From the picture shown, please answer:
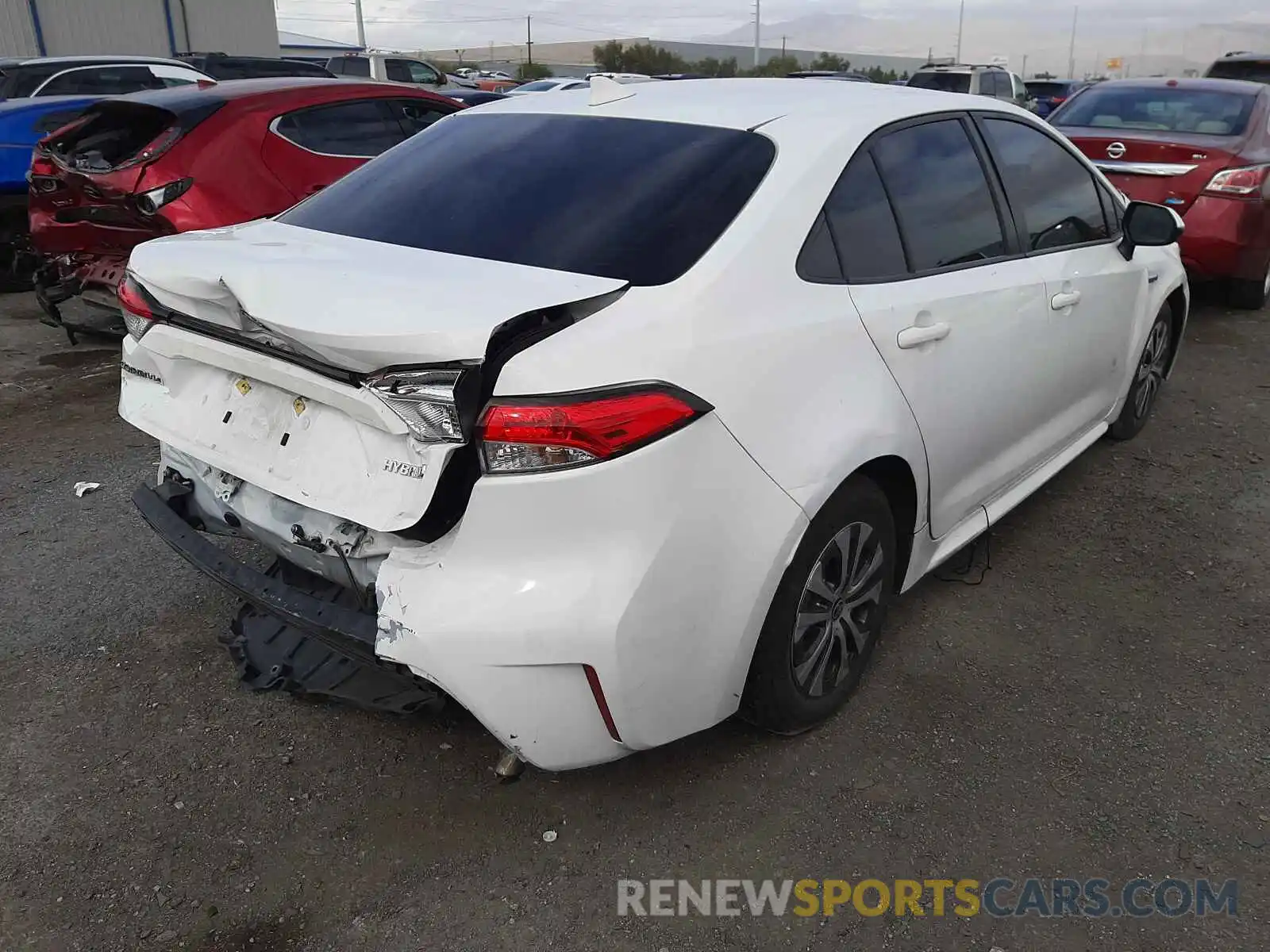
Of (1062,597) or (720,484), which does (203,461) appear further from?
(1062,597)

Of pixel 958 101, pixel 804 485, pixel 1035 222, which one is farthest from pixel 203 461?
pixel 1035 222

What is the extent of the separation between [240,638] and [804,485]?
172 cm

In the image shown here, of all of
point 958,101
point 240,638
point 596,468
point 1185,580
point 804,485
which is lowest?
point 1185,580

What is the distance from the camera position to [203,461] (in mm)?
2453

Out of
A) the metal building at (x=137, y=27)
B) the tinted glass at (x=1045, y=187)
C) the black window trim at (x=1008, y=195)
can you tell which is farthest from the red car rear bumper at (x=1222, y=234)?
the metal building at (x=137, y=27)

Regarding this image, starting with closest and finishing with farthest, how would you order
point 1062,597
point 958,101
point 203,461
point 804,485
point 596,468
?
1. point 596,468
2. point 804,485
3. point 203,461
4. point 958,101
5. point 1062,597

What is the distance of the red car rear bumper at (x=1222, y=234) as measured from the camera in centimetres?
646

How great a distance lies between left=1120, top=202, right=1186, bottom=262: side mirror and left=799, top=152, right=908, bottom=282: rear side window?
168 centimetres

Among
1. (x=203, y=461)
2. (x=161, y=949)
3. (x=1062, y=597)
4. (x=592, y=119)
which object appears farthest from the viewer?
(x=1062, y=597)

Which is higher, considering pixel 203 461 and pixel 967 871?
pixel 203 461

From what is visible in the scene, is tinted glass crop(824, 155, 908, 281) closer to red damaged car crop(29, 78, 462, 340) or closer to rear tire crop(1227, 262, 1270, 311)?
red damaged car crop(29, 78, 462, 340)

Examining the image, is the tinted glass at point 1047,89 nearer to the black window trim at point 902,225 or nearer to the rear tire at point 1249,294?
the rear tire at point 1249,294

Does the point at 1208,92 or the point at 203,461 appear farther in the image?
the point at 1208,92

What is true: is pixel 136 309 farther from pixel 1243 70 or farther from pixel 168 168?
pixel 1243 70
